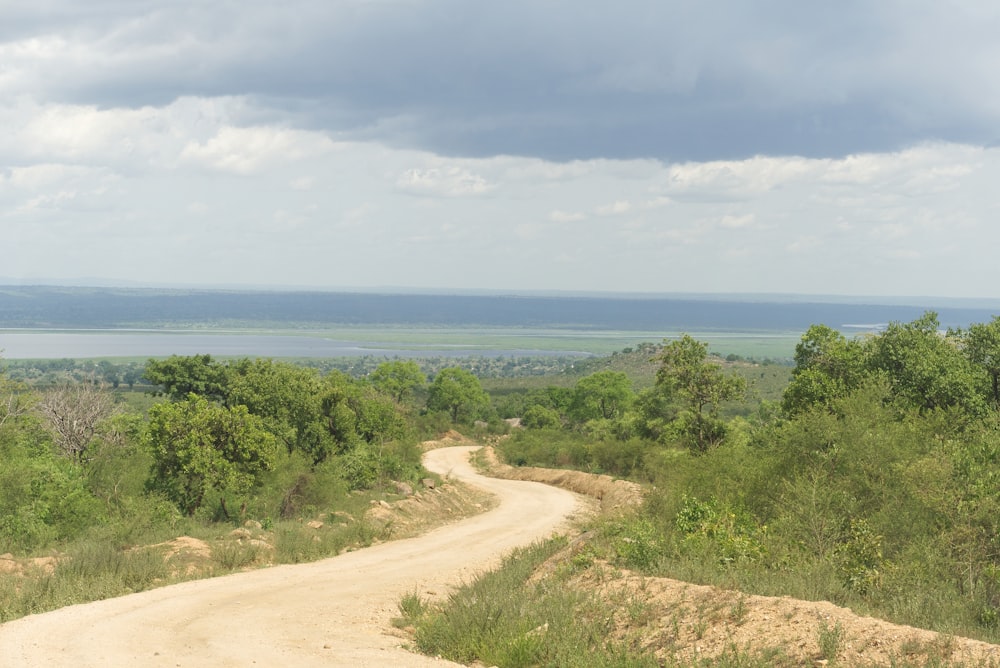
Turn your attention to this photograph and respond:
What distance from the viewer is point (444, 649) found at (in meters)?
15.1

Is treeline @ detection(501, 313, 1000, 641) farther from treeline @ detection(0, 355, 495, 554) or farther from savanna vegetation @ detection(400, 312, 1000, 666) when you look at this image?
treeline @ detection(0, 355, 495, 554)

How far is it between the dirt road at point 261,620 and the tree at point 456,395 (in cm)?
7858

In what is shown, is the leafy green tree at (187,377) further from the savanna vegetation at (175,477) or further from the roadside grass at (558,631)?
the roadside grass at (558,631)

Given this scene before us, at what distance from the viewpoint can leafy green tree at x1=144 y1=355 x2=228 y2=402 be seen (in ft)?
192

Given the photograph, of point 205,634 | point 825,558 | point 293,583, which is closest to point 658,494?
point 825,558

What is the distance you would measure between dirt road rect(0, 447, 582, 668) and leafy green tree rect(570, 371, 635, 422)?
74123 millimetres

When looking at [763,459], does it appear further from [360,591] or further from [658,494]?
[360,591]

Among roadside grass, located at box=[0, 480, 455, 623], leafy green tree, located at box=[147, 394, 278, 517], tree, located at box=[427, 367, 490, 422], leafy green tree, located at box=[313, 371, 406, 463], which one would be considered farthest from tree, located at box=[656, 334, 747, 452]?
tree, located at box=[427, 367, 490, 422]

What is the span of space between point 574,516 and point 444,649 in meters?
22.6

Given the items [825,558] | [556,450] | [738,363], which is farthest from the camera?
[738,363]

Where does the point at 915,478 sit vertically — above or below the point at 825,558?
above

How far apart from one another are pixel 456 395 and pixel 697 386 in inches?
2478

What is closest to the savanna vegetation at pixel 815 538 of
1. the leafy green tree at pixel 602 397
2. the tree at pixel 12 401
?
the tree at pixel 12 401

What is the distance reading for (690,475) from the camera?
25359 mm
